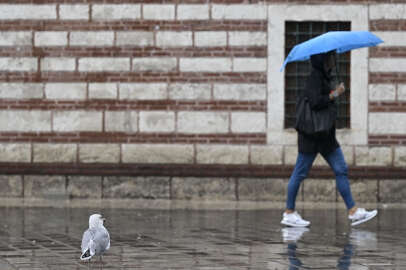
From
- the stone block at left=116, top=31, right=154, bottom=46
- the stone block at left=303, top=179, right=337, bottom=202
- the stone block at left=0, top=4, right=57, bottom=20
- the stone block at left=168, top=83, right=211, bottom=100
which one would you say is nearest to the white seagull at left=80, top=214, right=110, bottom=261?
the stone block at left=168, top=83, right=211, bottom=100

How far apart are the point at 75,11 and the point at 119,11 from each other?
0.63 m

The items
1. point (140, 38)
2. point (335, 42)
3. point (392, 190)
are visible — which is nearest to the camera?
point (335, 42)

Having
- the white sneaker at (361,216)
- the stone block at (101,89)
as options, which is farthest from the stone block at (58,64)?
the white sneaker at (361,216)

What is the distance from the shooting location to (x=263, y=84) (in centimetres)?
1433

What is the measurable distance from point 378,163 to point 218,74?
8.41 feet

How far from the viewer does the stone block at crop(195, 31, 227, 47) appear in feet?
47.1

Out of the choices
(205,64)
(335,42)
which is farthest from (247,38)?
(335,42)

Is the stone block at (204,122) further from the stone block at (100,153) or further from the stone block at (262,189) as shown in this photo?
the stone block at (100,153)

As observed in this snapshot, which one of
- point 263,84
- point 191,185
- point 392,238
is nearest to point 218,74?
point 263,84

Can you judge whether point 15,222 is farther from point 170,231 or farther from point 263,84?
point 263,84

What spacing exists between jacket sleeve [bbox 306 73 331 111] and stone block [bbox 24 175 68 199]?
469 centimetres

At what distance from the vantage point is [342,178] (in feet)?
36.3

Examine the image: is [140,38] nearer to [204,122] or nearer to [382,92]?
[204,122]

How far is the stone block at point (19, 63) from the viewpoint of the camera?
47.8 feet
